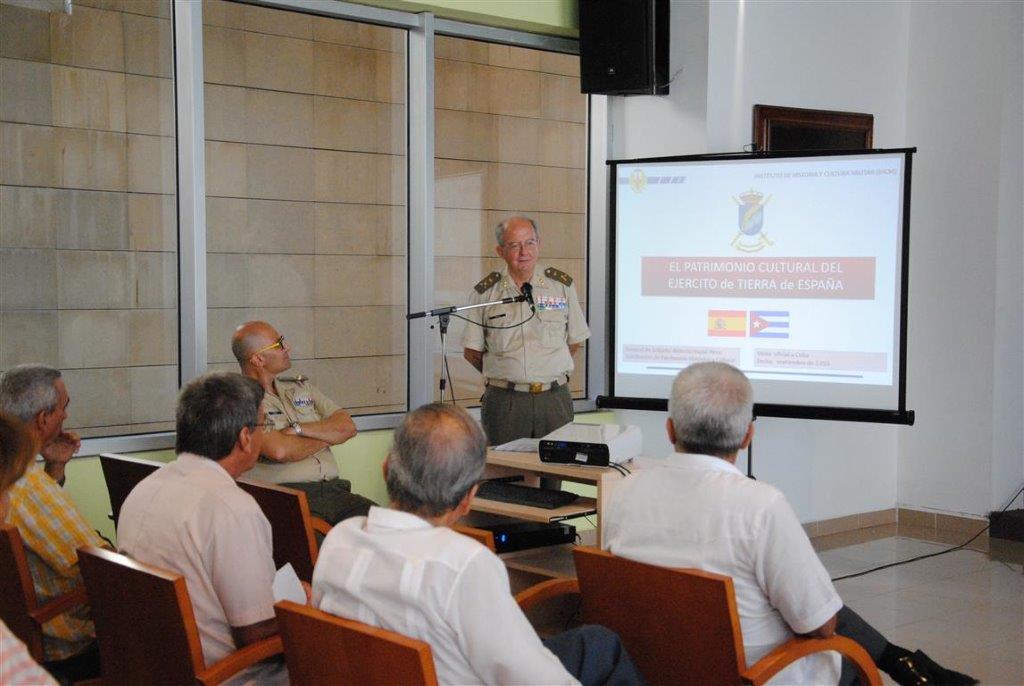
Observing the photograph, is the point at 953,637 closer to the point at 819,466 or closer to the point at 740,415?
the point at 819,466

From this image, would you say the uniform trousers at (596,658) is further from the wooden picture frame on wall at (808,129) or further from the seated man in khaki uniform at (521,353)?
the wooden picture frame on wall at (808,129)

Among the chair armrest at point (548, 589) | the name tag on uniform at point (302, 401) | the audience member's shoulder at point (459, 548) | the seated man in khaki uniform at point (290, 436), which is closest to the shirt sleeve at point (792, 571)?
the chair armrest at point (548, 589)

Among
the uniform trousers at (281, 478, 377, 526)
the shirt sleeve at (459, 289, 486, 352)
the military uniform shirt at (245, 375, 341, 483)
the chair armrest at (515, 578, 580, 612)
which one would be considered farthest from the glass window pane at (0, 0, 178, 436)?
the chair armrest at (515, 578, 580, 612)

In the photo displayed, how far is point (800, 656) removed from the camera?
2330 millimetres

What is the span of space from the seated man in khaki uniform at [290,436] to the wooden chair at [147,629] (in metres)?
1.75

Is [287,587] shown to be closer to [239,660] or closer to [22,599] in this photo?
[239,660]

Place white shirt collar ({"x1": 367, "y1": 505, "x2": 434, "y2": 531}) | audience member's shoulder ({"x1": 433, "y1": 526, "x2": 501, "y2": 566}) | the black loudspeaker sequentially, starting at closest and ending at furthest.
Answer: audience member's shoulder ({"x1": 433, "y1": 526, "x2": 501, "y2": 566}) < white shirt collar ({"x1": 367, "y1": 505, "x2": 434, "y2": 531}) < the black loudspeaker

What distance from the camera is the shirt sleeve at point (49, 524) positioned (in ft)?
8.94

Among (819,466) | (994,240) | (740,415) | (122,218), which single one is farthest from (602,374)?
(740,415)

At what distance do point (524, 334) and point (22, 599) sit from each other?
2.89m

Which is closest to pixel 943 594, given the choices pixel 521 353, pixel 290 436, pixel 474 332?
pixel 521 353

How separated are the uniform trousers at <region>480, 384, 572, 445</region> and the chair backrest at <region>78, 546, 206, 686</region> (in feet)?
9.41

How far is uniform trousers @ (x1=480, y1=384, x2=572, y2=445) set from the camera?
5094 mm

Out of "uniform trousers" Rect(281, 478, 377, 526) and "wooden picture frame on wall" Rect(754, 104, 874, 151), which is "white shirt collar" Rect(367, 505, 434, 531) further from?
"wooden picture frame on wall" Rect(754, 104, 874, 151)
